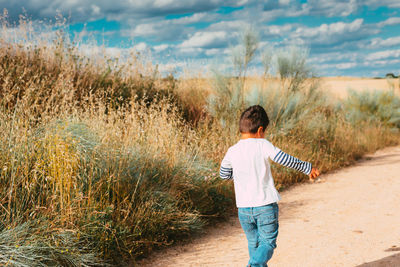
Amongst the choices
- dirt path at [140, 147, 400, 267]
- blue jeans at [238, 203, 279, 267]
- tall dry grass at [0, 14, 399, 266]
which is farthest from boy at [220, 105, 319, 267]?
tall dry grass at [0, 14, 399, 266]

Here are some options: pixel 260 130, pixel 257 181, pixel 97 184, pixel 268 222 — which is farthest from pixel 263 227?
pixel 97 184

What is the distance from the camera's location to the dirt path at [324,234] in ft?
14.8

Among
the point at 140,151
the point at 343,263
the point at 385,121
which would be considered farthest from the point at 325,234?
the point at 385,121

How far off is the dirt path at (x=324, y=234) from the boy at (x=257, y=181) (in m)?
1.01

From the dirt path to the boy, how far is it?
1014mm

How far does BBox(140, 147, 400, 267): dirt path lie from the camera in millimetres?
4500

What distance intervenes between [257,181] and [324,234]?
7.52ft

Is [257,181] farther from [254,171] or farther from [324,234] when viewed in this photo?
[324,234]

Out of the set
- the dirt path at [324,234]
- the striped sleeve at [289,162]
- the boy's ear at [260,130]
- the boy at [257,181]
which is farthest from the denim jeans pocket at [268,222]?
the dirt path at [324,234]

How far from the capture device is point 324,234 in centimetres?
525

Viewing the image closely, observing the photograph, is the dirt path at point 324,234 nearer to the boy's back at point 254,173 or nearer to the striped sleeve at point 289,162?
the boy's back at point 254,173

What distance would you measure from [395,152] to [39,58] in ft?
32.8

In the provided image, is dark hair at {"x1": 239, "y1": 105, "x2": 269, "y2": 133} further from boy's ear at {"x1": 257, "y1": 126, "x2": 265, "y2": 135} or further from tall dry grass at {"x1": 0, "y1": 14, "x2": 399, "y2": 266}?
tall dry grass at {"x1": 0, "y1": 14, "x2": 399, "y2": 266}

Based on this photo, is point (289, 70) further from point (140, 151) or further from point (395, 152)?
point (140, 151)
